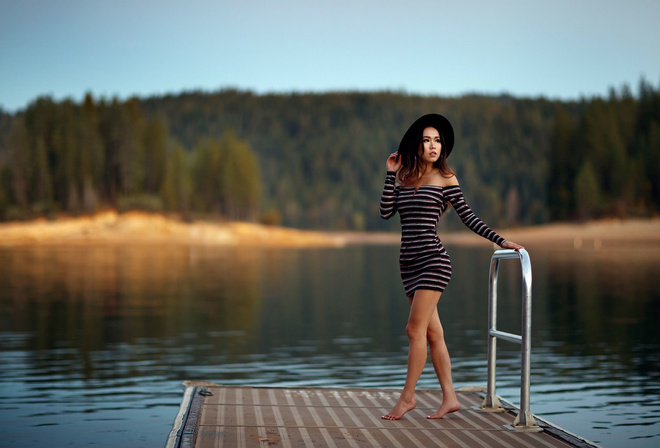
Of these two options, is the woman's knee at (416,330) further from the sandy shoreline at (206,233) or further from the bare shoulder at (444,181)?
the sandy shoreline at (206,233)

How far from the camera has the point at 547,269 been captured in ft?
152

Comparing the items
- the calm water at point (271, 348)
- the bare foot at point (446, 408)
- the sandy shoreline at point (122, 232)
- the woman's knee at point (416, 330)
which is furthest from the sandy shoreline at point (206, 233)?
the woman's knee at point (416, 330)

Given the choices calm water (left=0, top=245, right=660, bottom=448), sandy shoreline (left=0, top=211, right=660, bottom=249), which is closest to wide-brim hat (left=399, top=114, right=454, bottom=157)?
calm water (left=0, top=245, right=660, bottom=448)

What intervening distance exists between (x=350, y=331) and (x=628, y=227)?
10074cm

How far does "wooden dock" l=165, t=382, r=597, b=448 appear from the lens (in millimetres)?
6141

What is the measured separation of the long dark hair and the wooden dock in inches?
77.0

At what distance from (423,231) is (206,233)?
105 m

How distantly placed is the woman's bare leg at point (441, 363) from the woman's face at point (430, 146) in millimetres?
1216

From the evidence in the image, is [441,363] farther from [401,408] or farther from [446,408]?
[401,408]

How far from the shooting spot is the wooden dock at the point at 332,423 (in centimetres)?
614

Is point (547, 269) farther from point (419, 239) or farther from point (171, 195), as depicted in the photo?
point (171, 195)

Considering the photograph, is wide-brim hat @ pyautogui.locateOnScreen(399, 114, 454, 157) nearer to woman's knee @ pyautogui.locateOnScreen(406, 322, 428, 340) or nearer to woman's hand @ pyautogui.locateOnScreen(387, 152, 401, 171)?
woman's hand @ pyautogui.locateOnScreen(387, 152, 401, 171)

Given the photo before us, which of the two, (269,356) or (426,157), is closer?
(426,157)

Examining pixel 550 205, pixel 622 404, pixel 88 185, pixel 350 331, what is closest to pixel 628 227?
pixel 550 205
